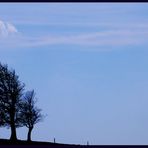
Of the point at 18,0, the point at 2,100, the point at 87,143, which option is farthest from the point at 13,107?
the point at 18,0

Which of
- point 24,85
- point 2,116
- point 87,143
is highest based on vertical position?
point 24,85

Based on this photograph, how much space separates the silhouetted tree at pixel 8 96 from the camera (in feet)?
262

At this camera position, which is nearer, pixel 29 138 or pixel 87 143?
pixel 87 143

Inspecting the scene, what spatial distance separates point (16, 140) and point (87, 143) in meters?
12.4

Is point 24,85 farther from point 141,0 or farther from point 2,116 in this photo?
point 141,0

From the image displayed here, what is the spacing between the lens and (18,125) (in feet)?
270

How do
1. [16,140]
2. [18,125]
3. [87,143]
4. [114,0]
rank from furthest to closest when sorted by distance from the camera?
[18,125] → [16,140] → [87,143] → [114,0]

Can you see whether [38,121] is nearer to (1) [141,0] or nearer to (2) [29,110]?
(2) [29,110]

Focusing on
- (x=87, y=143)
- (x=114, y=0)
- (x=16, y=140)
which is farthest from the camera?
(x=16, y=140)

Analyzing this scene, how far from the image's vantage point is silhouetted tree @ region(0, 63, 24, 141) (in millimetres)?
79812

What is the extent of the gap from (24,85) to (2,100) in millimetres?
4484

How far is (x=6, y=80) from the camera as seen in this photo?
7994cm

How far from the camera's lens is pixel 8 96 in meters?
79.9

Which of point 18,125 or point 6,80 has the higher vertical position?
point 6,80
